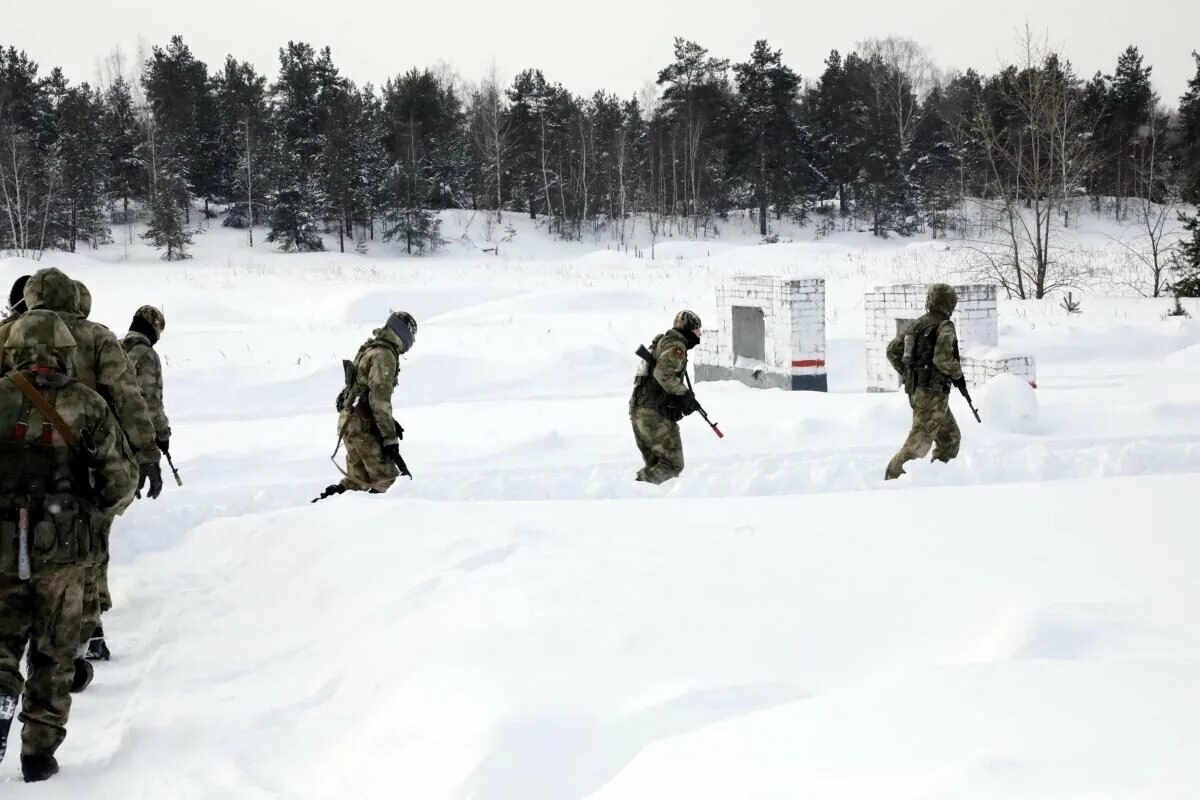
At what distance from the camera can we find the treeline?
41875mm

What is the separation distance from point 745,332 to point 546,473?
6506 mm

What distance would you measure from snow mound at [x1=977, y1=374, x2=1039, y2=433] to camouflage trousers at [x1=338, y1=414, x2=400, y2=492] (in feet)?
19.3

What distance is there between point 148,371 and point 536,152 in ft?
153

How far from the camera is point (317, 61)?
158 feet

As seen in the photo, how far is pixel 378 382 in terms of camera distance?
24.4 ft

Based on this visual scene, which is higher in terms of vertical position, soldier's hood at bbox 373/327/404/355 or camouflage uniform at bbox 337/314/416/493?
soldier's hood at bbox 373/327/404/355

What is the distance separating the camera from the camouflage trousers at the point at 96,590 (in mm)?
4652

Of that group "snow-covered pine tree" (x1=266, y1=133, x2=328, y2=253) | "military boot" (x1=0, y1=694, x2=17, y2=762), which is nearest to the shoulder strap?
"military boot" (x1=0, y1=694, x2=17, y2=762)

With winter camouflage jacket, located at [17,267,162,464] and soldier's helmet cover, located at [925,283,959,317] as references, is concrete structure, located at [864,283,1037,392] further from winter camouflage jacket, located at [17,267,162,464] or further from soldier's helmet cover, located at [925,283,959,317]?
winter camouflage jacket, located at [17,267,162,464]

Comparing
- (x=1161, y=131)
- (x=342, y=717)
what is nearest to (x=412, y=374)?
(x=342, y=717)

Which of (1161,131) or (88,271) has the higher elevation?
(1161,131)

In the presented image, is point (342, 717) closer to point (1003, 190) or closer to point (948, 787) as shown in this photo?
point (948, 787)

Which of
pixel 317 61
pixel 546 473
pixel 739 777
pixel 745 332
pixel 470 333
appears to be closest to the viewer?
pixel 739 777

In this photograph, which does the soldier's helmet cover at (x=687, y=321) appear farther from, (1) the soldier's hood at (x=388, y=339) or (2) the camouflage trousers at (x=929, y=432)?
(1) the soldier's hood at (x=388, y=339)
